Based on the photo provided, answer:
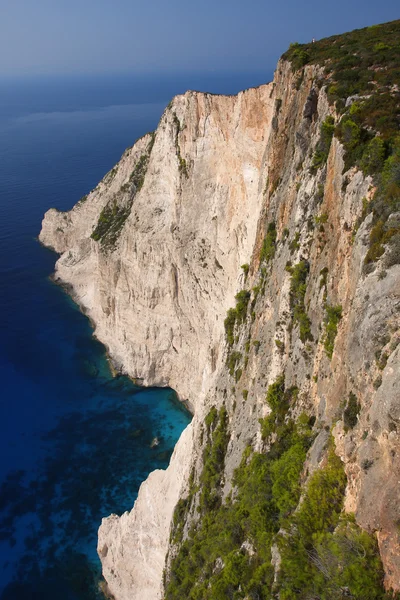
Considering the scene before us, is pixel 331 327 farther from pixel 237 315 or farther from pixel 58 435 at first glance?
pixel 58 435

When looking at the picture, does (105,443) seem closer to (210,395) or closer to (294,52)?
(210,395)

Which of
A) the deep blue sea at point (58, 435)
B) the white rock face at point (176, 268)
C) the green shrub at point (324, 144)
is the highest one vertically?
the green shrub at point (324, 144)

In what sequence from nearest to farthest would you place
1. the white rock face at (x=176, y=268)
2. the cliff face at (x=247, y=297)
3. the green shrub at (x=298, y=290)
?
the cliff face at (x=247, y=297)
the green shrub at (x=298, y=290)
the white rock face at (x=176, y=268)

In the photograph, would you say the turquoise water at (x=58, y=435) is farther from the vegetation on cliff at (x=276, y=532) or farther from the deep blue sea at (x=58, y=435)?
the vegetation on cliff at (x=276, y=532)

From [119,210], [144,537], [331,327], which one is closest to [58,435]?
[144,537]

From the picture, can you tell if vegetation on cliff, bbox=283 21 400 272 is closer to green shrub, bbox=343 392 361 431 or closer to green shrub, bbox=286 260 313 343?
green shrub, bbox=343 392 361 431

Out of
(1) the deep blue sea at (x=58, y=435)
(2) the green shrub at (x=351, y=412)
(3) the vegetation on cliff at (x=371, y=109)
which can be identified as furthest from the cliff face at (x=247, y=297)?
(1) the deep blue sea at (x=58, y=435)
